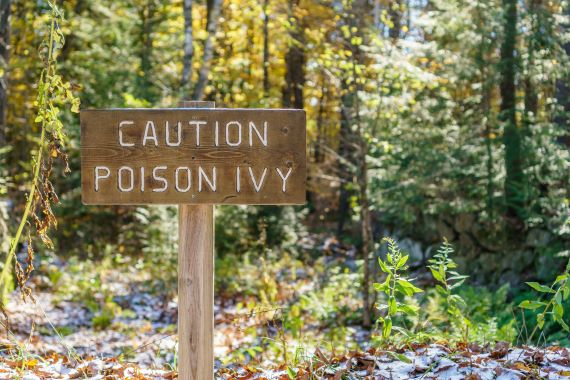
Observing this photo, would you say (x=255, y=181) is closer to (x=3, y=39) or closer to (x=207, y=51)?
(x=3, y=39)

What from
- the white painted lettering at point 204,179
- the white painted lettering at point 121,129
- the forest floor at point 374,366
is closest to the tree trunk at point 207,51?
the forest floor at point 374,366

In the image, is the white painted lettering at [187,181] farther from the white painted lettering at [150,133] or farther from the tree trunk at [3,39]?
the tree trunk at [3,39]

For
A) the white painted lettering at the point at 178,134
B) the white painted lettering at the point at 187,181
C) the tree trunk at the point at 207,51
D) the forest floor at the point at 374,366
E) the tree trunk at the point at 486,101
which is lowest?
the forest floor at the point at 374,366

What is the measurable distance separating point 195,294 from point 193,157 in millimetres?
659

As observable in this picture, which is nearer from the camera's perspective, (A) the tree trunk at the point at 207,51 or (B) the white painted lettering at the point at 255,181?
(B) the white painted lettering at the point at 255,181

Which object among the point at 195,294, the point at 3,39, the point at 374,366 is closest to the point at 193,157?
the point at 195,294

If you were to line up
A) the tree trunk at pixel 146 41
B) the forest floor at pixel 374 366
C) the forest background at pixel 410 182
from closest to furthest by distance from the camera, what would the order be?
the forest floor at pixel 374 366 → the forest background at pixel 410 182 → the tree trunk at pixel 146 41

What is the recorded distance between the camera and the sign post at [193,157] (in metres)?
3.26

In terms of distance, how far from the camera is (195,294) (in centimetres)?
334

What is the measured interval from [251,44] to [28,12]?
7.98 meters

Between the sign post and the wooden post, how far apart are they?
0.03 metres

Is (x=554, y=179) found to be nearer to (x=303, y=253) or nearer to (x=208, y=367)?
(x=303, y=253)

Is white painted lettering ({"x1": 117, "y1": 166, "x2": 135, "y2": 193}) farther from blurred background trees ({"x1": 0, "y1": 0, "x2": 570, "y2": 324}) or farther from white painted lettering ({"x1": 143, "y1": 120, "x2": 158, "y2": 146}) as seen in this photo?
blurred background trees ({"x1": 0, "y1": 0, "x2": 570, "y2": 324})

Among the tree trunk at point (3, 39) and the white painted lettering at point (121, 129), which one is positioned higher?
the tree trunk at point (3, 39)
